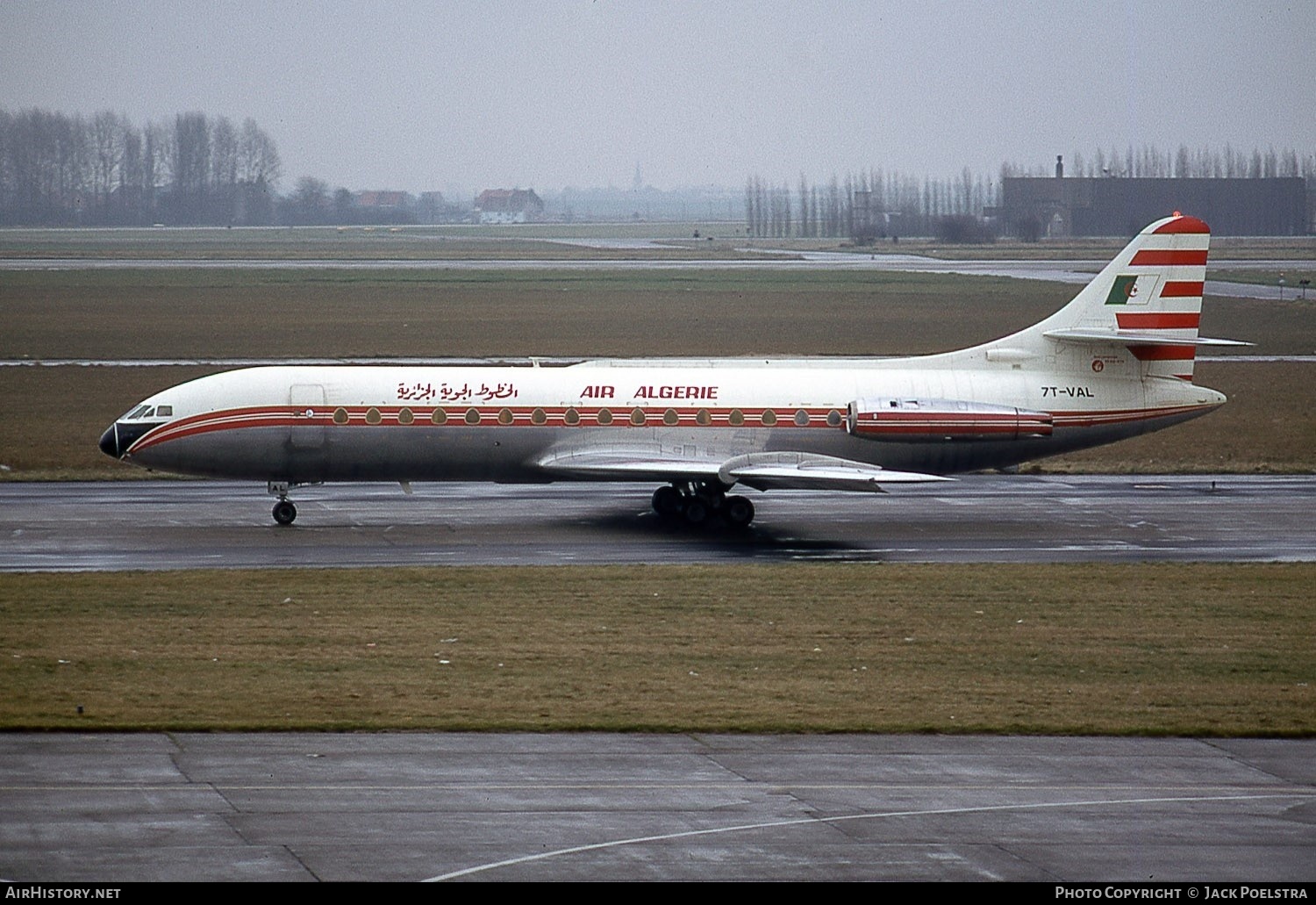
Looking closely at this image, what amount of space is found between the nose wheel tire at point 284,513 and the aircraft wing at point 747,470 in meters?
5.93

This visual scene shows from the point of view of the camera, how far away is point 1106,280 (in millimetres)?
39469

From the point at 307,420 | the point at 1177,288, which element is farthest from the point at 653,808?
the point at 1177,288

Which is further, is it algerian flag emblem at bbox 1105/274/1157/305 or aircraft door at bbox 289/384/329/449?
algerian flag emblem at bbox 1105/274/1157/305

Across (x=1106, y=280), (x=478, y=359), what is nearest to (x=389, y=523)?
(x=1106, y=280)

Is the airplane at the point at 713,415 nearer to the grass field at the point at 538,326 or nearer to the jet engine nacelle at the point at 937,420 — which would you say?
the jet engine nacelle at the point at 937,420

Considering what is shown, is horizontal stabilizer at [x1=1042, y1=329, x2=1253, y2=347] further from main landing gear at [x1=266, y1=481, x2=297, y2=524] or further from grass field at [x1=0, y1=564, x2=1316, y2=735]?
main landing gear at [x1=266, y1=481, x2=297, y2=524]

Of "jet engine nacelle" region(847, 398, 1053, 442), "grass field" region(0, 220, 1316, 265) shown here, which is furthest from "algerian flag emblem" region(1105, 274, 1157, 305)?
"grass field" region(0, 220, 1316, 265)

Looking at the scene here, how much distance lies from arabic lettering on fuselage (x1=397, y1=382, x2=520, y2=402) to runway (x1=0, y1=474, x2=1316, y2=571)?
3025 mm

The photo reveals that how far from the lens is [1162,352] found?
3928cm

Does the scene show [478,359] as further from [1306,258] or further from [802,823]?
[1306,258]

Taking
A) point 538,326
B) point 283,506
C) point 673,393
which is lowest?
point 283,506

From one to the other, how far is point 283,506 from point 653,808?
2260cm

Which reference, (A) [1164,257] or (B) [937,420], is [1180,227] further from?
(B) [937,420]

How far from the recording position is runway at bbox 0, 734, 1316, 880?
1500cm
